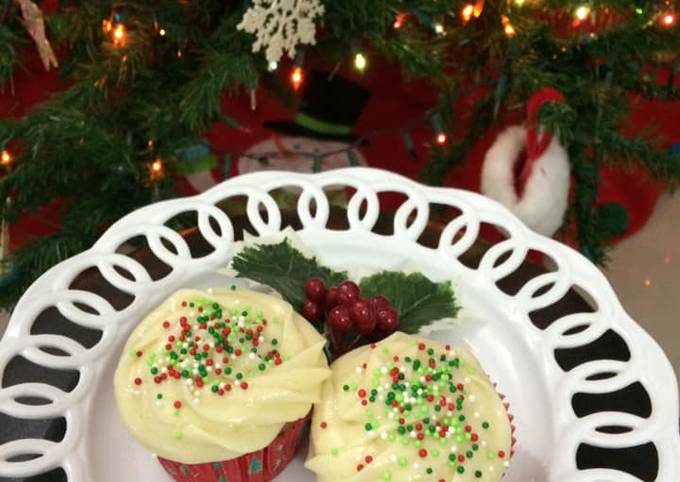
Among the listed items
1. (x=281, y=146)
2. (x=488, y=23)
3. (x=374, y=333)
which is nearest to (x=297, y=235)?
(x=374, y=333)

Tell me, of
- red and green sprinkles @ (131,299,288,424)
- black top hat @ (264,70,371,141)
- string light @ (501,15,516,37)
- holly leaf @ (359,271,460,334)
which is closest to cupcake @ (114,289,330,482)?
red and green sprinkles @ (131,299,288,424)

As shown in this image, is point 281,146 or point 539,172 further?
point 281,146

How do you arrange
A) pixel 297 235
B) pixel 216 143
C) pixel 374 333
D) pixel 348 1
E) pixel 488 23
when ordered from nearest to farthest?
1. pixel 374 333
2. pixel 297 235
3. pixel 348 1
4. pixel 488 23
5. pixel 216 143

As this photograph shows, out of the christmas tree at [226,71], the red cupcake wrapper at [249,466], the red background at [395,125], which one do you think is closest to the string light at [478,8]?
the christmas tree at [226,71]

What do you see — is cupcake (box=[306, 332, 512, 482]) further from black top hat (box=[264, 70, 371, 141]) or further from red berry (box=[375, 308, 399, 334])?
black top hat (box=[264, 70, 371, 141])

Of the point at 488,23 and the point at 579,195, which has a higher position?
the point at 488,23

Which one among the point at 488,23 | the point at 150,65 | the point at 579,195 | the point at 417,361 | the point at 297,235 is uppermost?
the point at 488,23

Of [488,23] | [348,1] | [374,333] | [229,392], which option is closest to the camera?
[229,392]

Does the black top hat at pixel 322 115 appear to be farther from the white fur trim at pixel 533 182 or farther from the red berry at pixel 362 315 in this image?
the red berry at pixel 362 315

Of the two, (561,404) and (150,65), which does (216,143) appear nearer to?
(150,65)
